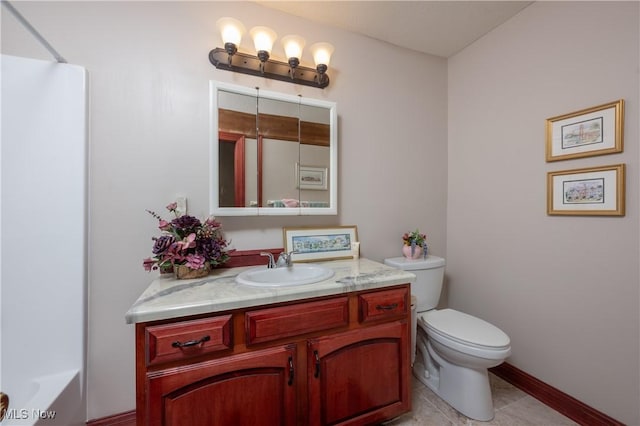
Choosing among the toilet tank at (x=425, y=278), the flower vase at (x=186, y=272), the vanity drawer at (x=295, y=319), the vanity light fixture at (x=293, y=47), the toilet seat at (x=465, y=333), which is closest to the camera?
the vanity drawer at (x=295, y=319)

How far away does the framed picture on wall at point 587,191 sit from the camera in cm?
127

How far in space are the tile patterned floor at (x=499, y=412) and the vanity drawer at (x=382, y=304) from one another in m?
0.65

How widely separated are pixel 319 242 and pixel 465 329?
98cm

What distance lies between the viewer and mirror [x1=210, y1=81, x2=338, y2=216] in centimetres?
146

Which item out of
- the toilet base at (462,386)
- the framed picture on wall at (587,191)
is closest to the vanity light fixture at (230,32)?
the framed picture on wall at (587,191)

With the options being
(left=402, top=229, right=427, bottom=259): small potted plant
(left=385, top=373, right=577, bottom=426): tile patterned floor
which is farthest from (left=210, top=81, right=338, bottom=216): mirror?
(left=385, top=373, right=577, bottom=426): tile patterned floor

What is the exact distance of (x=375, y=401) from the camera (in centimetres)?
125

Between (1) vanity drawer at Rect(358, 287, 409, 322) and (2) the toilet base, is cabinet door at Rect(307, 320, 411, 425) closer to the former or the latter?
(1) vanity drawer at Rect(358, 287, 409, 322)

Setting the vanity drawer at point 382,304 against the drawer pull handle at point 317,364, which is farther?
the vanity drawer at point 382,304

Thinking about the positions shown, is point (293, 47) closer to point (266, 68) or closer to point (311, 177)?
point (266, 68)

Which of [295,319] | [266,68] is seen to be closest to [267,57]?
[266,68]

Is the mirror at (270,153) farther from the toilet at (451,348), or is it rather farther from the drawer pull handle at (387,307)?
the toilet at (451,348)

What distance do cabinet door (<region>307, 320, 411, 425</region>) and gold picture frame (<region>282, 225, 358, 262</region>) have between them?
55 centimetres

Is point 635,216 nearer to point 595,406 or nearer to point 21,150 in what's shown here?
point 595,406
